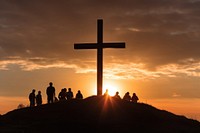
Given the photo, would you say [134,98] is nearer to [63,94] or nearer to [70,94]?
[70,94]

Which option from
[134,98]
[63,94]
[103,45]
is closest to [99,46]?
[103,45]

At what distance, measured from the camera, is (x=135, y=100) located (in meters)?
39.3

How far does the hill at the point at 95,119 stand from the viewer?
28.4 meters

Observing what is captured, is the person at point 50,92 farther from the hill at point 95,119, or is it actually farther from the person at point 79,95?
the person at point 79,95

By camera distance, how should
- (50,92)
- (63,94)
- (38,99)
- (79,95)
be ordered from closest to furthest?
(50,92) < (38,99) < (63,94) < (79,95)

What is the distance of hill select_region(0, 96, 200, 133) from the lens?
93.3 feet

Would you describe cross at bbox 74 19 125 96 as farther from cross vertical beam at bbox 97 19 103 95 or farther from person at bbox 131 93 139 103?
person at bbox 131 93 139 103

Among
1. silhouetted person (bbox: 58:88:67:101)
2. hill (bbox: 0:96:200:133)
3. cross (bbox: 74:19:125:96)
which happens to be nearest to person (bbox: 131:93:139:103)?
hill (bbox: 0:96:200:133)

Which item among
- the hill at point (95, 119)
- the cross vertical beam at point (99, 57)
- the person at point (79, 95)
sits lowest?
the hill at point (95, 119)

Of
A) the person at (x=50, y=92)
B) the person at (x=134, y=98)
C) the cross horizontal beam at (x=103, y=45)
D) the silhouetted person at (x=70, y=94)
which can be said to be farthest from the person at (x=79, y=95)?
the person at (x=134, y=98)

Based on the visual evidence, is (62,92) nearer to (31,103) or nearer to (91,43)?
(31,103)

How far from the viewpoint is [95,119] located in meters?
30.2

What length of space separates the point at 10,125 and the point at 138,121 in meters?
9.42

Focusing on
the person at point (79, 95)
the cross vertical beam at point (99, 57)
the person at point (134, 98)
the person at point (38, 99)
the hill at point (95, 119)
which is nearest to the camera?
the hill at point (95, 119)
